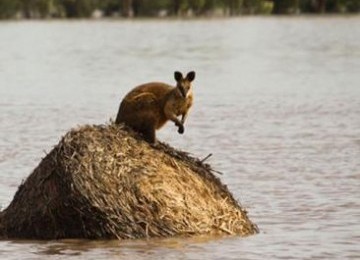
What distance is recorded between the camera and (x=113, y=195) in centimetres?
1395

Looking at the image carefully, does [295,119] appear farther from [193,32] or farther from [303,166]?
[193,32]

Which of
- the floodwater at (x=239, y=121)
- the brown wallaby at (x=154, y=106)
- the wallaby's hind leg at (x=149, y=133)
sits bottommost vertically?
the floodwater at (x=239, y=121)

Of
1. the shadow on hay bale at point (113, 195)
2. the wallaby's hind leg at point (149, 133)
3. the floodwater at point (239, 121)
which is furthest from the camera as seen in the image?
the wallaby's hind leg at point (149, 133)

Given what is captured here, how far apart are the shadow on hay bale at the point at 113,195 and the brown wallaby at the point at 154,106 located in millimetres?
129

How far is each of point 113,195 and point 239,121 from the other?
44.8 feet


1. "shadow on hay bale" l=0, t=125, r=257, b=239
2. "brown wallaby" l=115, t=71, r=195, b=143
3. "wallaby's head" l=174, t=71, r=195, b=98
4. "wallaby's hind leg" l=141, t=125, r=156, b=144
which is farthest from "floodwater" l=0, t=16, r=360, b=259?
"wallaby's head" l=174, t=71, r=195, b=98

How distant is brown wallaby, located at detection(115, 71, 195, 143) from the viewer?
47.0 ft

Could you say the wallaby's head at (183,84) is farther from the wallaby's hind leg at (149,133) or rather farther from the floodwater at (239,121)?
the floodwater at (239,121)

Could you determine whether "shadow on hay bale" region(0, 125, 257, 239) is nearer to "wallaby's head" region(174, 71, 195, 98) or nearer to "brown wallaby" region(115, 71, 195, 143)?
"brown wallaby" region(115, 71, 195, 143)

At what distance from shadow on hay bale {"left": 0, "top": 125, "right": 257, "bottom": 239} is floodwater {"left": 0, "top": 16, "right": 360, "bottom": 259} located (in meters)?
0.15

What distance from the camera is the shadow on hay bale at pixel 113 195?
1395cm

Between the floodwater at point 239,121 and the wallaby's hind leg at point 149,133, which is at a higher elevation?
the wallaby's hind leg at point 149,133

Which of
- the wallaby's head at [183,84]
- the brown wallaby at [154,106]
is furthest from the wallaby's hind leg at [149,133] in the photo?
the wallaby's head at [183,84]

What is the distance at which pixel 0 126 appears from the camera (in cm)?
2661
